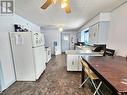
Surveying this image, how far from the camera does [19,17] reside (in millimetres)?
3586

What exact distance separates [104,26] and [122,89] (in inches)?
126

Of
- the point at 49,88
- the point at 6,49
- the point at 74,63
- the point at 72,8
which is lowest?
the point at 49,88

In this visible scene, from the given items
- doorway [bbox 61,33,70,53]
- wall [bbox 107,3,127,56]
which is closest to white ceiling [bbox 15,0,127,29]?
wall [bbox 107,3,127,56]

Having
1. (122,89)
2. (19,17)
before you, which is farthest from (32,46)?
(122,89)

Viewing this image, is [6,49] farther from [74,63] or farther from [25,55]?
[74,63]

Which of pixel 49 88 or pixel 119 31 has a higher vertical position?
pixel 119 31

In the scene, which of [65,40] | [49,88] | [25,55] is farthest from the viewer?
[65,40]

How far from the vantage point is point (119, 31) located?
9.87ft

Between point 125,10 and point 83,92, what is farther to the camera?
point 125,10

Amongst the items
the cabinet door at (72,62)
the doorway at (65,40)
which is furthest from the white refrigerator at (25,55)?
the doorway at (65,40)

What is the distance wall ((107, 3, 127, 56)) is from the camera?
275cm

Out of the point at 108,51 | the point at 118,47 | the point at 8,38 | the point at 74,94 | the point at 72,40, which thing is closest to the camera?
the point at 74,94

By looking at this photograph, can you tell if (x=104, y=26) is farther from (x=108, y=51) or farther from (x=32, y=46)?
(x=32, y=46)

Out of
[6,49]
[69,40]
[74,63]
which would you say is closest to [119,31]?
[74,63]
